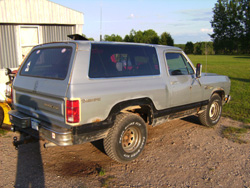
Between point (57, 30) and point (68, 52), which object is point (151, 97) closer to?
point (68, 52)

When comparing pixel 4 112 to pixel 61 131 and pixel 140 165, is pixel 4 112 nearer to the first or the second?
pixel 61 131

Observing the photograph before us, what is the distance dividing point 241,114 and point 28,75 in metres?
6.03

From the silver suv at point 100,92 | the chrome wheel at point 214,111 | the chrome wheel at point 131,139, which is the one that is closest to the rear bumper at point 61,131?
the silver suv at point 100,92

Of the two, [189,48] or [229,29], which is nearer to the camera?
[189,48]

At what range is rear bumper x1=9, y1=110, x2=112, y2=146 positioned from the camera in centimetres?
335

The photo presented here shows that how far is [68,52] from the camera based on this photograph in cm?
359

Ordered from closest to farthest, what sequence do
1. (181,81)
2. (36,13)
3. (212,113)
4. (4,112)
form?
(181,81), (4,112), (212,113), (36,13)

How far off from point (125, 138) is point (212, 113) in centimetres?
304

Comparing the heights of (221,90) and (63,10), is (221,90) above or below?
below

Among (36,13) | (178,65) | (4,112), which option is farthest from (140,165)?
(36,13)

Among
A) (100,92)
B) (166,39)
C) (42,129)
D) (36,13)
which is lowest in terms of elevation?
(42,129)

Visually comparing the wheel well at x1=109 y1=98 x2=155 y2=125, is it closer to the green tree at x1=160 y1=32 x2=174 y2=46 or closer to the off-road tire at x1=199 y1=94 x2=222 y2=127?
the off-road tire at x1=199 y1=94 x2=222 y2=127

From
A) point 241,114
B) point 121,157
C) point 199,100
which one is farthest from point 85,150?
point 241,114

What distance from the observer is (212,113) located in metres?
6.25
